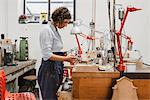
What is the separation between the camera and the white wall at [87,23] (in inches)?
200

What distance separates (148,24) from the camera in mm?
4844

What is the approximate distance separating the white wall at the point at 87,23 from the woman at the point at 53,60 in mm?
2458

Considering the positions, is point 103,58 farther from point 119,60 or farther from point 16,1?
point 16,1

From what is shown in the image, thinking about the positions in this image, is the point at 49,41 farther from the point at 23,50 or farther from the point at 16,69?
the point at 23,50

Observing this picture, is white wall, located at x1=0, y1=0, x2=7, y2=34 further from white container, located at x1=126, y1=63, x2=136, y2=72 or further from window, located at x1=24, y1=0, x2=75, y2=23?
white container, located at x1=126, y1=63, x2=136, y2=72

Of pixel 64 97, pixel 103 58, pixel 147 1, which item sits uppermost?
pixel 147 1

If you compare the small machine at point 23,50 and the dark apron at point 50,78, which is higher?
the small machine at point 23,50

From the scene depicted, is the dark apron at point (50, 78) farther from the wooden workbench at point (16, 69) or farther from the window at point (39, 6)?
the window at point (39, 6)

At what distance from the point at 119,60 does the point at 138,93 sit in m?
0.33

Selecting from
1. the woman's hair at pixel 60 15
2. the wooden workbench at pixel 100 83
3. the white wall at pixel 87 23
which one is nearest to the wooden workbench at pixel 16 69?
the white wall at pixel 87 23

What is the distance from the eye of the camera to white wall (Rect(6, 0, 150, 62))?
16.7ft

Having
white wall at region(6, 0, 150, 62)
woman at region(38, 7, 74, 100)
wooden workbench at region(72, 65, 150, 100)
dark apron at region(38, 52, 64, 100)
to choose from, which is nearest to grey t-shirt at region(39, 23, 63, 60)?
woman at region(38, 7, 74, 100)

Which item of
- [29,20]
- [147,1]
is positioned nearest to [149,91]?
[147,1]

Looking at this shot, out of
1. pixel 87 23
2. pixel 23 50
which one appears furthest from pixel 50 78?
pixel 87 23
